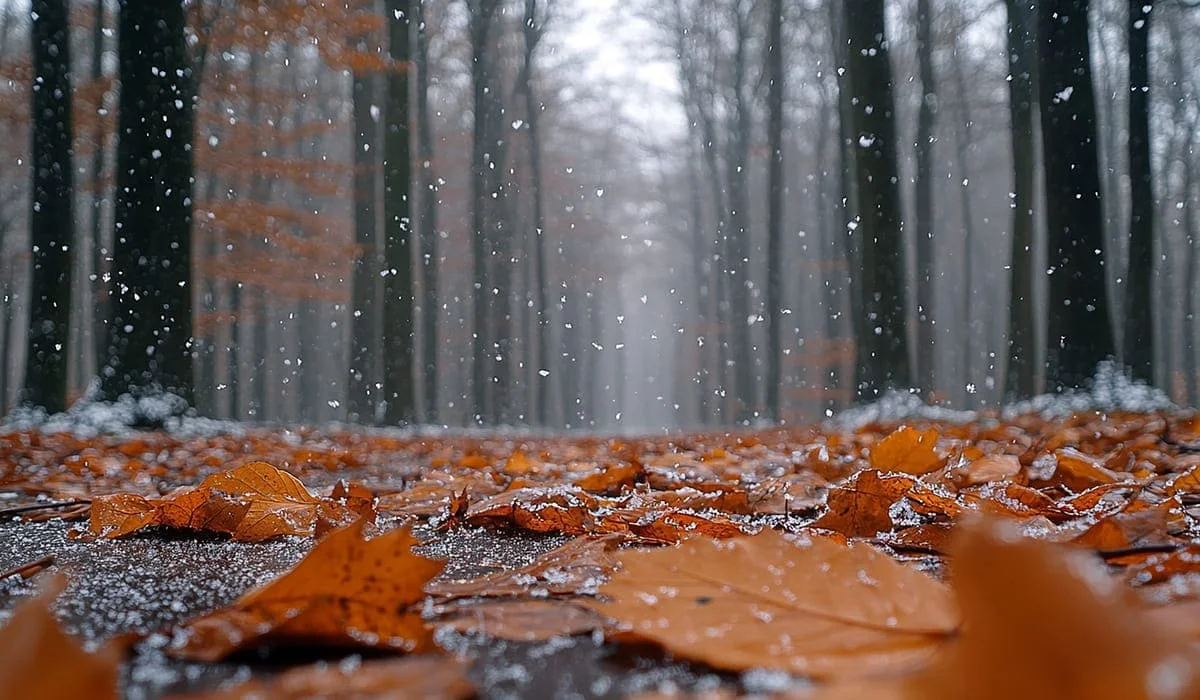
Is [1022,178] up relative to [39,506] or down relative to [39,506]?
up

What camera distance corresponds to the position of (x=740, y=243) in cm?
2183

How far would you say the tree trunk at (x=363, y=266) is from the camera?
43.3ft

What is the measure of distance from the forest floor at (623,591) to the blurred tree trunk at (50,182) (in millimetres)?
6518

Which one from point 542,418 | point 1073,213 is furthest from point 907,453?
point 542,418

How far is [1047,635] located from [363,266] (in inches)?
568

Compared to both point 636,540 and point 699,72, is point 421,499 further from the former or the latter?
point 699,72

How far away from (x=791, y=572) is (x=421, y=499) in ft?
4.68

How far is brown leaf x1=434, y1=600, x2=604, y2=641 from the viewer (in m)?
0.75

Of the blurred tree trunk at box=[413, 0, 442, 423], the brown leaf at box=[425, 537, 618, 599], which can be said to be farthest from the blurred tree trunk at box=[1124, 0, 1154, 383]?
the blurred tree trunk at box=[413, 0, 442, 423]

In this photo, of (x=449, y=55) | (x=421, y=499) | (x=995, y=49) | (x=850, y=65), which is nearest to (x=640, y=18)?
(x=449, y=55)

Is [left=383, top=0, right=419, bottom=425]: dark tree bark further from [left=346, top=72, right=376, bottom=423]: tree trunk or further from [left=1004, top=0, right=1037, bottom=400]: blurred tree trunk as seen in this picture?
[left=1004, top=0, right=1037, bottom=400]: blurred tree trunk

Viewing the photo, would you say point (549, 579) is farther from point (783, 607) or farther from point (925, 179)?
point (925, 179)

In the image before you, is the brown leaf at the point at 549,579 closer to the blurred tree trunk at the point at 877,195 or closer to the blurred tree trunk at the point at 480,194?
the blurred tree trunk at the point at 877,195

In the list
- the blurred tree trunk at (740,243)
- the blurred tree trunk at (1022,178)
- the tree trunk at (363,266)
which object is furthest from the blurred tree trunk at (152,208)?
the blurred tree trunk at (740,243)
